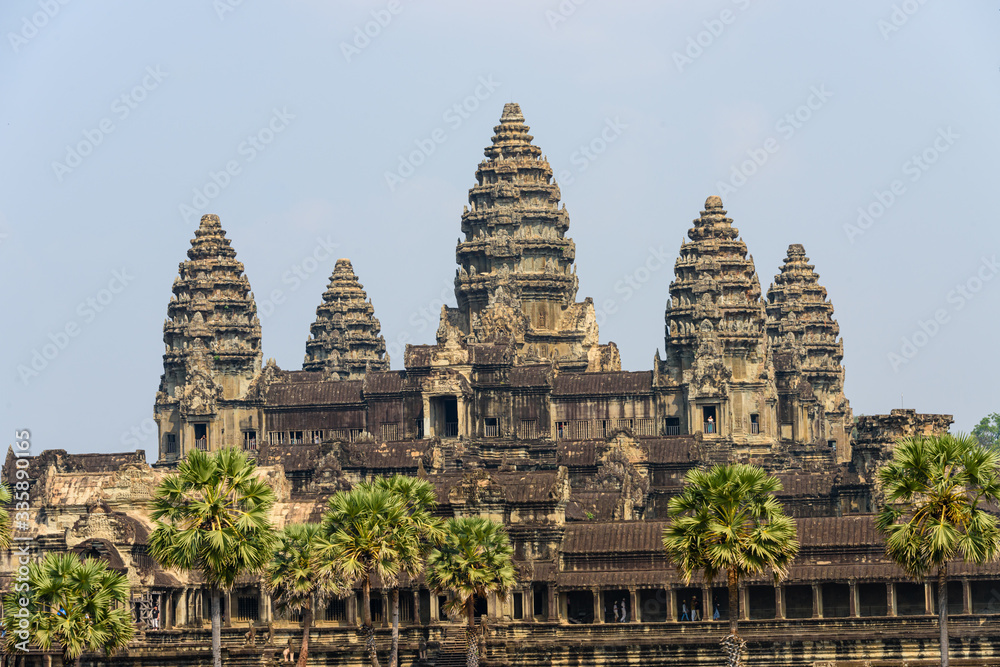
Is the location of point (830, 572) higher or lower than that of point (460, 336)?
lower

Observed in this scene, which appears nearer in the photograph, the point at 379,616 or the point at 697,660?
the point at 697,660

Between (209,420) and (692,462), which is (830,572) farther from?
(209,420)

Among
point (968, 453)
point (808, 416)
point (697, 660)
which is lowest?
point (697, 660)

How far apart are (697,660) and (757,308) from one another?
2663 inches

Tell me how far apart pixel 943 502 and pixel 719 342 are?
3186 inches

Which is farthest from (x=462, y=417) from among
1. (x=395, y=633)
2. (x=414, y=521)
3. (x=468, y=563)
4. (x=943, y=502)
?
(x=943, y=502)

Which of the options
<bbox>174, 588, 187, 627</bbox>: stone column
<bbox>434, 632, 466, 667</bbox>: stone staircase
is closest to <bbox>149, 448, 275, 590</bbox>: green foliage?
<bbox>434, 632, 466, 667</bbox>: stone staircase

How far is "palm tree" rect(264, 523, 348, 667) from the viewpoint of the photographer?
98.4 metres

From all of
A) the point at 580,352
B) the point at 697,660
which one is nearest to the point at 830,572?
the point at 697,660

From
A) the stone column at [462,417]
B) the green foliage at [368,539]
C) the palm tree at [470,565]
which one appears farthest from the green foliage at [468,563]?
the stone column at [462,417]

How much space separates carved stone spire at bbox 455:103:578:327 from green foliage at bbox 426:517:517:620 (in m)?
76.9

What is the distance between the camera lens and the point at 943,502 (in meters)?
83.0

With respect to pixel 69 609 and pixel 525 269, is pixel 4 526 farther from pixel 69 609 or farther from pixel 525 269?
pixel 525 269

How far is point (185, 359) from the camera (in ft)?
573
